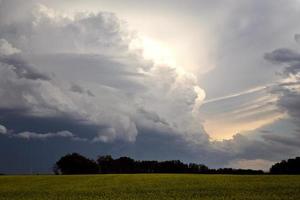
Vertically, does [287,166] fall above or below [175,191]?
above

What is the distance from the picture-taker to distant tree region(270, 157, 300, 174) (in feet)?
466

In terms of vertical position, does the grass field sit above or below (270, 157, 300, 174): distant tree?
below

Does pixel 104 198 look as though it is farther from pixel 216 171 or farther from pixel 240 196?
pixel 216 171

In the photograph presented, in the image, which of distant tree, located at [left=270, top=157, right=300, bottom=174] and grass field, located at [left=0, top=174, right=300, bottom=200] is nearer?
grass field, located at [left=0, top=174, right=300, bottom=200]

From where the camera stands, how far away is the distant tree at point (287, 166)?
142000 millimetres

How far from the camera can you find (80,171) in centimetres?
19962

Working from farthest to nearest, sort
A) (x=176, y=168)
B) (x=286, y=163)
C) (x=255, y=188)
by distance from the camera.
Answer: (x=176, y=168)
(x=286, y=163)
(x=255, y=188)

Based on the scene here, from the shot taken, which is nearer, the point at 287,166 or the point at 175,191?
the point at 175,191

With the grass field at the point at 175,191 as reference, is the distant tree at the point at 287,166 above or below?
above

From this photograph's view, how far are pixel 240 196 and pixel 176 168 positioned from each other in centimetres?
14910

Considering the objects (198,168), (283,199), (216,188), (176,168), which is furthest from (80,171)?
(283,199)

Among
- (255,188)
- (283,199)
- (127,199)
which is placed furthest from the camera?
(255,188)

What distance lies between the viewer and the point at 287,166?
144750 mm

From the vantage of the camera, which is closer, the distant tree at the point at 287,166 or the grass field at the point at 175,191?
the grass field at the point at 175,191
